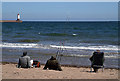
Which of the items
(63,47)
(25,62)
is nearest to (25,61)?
(25,62)

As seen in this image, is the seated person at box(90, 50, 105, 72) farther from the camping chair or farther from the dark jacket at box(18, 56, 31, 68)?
the dark jacket at box(18, 56, 31, 68)

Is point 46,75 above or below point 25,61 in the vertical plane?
below

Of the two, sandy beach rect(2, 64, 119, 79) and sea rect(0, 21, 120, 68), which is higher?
sea rect(0, 21, 120, 68)

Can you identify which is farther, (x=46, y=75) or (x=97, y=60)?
(x=97, y=60)

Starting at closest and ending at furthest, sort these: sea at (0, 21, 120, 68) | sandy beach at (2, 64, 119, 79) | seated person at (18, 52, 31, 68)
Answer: sandy beach at (2, 64, 119, 79) < seated person at (18, 52, 31, 68) < sea at (0, 21, 120, 68)

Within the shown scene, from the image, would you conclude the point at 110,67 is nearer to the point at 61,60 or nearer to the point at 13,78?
the point at 61,60

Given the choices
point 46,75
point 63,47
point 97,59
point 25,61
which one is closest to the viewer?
point 46,75

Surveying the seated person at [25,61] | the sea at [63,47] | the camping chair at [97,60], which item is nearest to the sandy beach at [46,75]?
the camping chair at [97,60]

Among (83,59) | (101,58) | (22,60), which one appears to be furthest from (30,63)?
(83,59)

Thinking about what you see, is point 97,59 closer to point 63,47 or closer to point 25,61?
point 25,61

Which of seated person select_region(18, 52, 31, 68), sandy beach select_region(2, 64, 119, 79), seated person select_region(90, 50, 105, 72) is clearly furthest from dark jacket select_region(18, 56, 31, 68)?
seated person select_region(90, 50, 105, 72)

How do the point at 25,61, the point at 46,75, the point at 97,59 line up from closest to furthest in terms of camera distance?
the point at 46,75
the point at 97,59
the point at 25,61

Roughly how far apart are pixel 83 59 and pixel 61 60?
1.39 metres

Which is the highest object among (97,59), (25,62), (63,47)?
(63,47)
